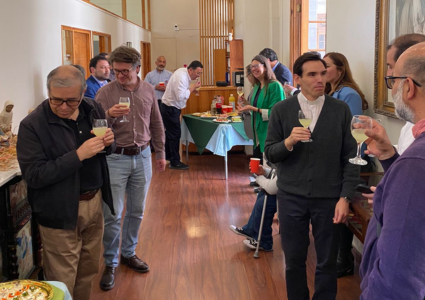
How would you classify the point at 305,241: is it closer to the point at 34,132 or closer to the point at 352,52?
the point at 34,132

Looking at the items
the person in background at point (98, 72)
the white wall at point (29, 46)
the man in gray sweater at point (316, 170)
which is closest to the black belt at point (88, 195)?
the man in gray sweater at point (316, 170)

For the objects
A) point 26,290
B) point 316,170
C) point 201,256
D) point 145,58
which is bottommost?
point 201,256

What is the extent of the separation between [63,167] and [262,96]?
10.0ft

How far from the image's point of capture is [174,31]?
13.4m

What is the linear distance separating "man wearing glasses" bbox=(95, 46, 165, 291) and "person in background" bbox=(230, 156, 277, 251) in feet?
2.85

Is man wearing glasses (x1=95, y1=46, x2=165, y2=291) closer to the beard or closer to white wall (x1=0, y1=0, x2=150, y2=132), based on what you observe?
white wall (x1=0, y1=0, x2=150, y2=132)

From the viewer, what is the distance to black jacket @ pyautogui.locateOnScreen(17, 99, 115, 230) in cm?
204

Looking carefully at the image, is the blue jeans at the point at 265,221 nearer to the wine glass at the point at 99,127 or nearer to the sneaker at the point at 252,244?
the sneaker at the point at 252,244

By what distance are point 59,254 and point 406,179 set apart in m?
1.76

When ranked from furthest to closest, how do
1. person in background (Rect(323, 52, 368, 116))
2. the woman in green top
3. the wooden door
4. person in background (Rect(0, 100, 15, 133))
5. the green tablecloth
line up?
the wooden door, the green tablecloth, the woman in green top, person in background (Rect(0, 100, 15, 133)), person in background (Rect(323, 52, 368, 116))

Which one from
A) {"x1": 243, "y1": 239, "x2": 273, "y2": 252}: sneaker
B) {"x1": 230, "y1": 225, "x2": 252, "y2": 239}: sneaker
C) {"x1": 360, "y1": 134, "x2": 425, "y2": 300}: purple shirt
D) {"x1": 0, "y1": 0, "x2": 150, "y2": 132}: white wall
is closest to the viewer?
{"x1": 360, "y1": 134, "x2": 425, "y2": 300}: purple shirt

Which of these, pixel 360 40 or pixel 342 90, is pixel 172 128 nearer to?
pixel 360 40

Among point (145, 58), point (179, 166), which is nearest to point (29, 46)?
point (179, 166)

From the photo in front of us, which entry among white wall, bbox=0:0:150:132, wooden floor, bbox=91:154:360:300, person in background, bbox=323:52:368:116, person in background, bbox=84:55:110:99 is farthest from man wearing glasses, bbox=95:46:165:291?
person in background, bbox=84:55:110:99
